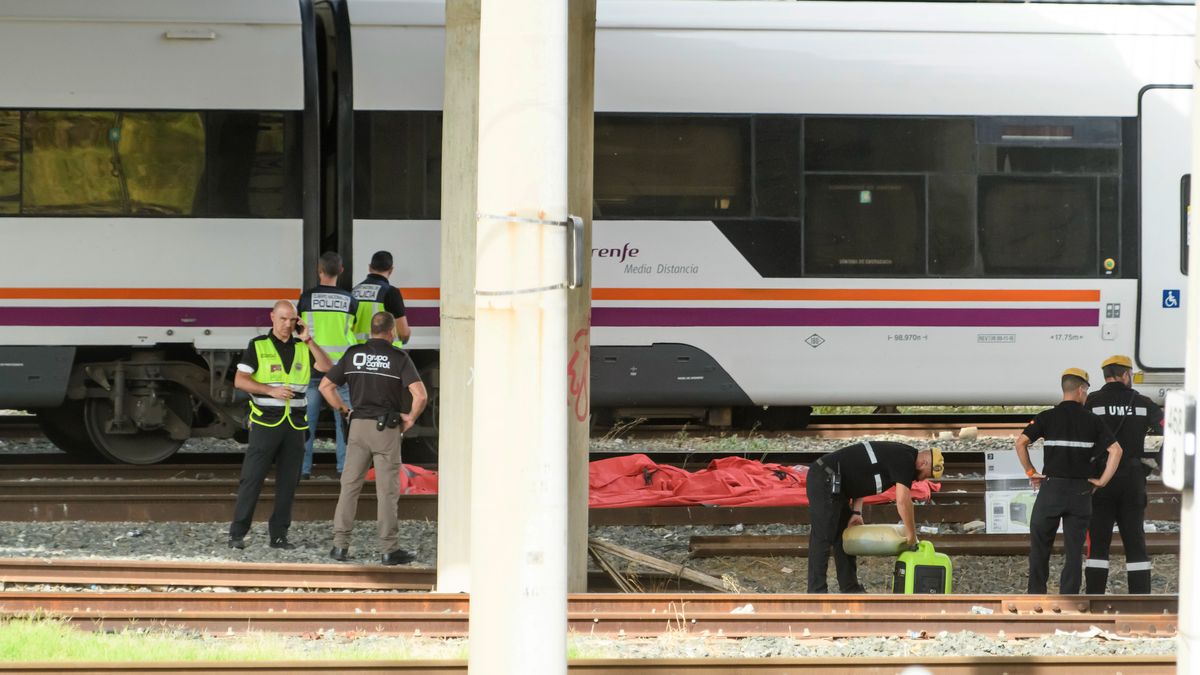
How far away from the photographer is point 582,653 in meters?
6.65

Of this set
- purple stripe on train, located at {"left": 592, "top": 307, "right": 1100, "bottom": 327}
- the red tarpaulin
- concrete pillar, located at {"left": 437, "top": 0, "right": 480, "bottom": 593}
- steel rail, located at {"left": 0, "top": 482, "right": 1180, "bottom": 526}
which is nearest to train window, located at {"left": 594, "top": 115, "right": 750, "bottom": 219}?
purple stripe on train, located at {"left": 592, "top": 307, "right": 1100, "bottom": 327}

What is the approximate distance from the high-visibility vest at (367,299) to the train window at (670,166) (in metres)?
1.92

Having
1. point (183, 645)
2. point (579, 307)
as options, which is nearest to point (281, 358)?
point (579, 307)

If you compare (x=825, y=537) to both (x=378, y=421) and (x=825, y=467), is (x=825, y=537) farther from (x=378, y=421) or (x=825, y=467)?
(x=378, y=421)

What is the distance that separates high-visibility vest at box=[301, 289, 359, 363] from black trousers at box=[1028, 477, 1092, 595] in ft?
16.0

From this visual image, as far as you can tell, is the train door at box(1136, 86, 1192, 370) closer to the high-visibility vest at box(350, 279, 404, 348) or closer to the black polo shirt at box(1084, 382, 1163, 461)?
the black polo shirt at box(1084, 382, 1163, 461)

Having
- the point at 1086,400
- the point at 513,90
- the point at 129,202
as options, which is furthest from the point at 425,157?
the point at 513,90

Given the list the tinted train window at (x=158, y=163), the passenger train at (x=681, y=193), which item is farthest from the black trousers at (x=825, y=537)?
the tinted train window at (x=158, y=163)

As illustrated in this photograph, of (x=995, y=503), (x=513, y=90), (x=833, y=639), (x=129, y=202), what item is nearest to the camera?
(x=513, y=90)

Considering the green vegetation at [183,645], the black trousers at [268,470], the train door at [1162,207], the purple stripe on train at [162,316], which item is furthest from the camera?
the train door at [1162,207]

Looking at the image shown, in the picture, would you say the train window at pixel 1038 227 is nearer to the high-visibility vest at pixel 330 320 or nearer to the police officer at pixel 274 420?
the high-visibility vest at pixel 330 320

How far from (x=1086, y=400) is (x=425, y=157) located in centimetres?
551

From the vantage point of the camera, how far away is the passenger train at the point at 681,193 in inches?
443

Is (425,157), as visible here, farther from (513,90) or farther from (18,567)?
(513,90)
